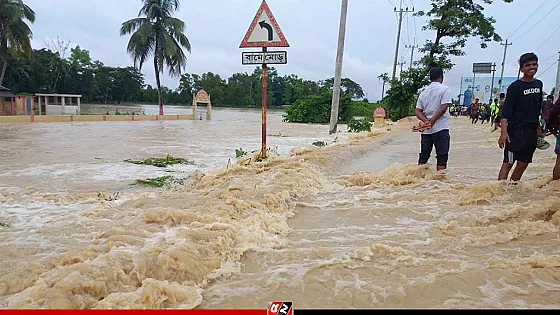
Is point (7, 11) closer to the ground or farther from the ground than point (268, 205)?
farther from the ground

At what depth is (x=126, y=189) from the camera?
20.5ft

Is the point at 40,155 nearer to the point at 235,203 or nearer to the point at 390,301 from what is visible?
the point at 235,203

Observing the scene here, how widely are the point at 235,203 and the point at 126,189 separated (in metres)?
2.50

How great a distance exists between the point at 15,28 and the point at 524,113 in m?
33.9

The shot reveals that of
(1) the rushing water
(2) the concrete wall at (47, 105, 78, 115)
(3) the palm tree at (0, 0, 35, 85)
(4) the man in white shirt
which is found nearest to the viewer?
(1) the rushing water

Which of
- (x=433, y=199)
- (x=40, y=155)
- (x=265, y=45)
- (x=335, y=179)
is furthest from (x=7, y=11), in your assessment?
(x=433, y=199)

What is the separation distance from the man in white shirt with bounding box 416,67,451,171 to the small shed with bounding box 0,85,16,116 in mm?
32364

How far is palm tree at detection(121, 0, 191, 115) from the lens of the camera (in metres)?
35.3

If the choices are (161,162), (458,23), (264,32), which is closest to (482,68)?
(458,23)

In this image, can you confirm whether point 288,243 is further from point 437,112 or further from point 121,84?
point 121,84

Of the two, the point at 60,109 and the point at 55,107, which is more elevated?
the point at 55,107

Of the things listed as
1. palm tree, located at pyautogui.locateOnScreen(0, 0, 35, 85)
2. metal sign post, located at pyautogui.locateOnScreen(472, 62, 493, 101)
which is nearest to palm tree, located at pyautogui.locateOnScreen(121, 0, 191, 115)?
palm tree, located at pyautogui.locateOnScreen(0, 0, 35, 85)

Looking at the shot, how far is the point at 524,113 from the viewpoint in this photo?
4.57 meters

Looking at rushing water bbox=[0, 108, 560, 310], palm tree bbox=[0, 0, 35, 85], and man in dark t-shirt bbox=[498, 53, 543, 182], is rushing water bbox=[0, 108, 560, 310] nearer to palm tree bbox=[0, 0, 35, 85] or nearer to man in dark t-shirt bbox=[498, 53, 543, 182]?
man in dark t-shirt bbox=[498, 53, 543, 182]
